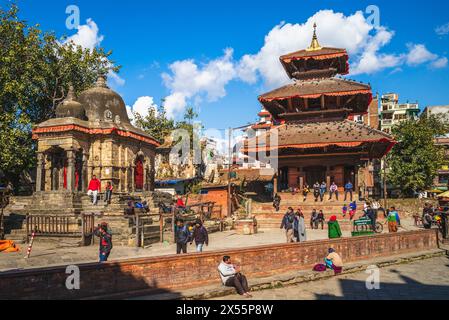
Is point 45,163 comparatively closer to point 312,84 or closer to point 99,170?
point 99,170

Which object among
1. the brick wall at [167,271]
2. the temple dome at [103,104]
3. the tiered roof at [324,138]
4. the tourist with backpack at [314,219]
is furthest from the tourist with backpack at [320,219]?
the temple dome at [103,104]

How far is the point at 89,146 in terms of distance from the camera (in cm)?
2497

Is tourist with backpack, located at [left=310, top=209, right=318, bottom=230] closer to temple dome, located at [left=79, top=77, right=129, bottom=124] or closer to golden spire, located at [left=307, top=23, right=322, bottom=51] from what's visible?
temple dome, located at [left=79, top=77, right=129, bottom=124]

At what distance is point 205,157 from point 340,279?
42260 mm

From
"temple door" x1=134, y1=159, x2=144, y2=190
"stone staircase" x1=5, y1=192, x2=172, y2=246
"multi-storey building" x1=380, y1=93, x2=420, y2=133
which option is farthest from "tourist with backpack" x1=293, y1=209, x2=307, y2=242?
"multi-storey building" x1=380, y1=93, x2=420, y2=133

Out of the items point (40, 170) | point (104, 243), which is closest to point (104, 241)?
point (104, 243)

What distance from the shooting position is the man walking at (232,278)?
10602 millimetres

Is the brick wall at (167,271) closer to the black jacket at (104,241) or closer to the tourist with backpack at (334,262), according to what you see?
the tourist with backpack at (334,262)

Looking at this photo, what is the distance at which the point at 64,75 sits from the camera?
33500 mm

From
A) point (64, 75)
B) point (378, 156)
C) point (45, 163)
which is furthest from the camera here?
point (64, 75)
